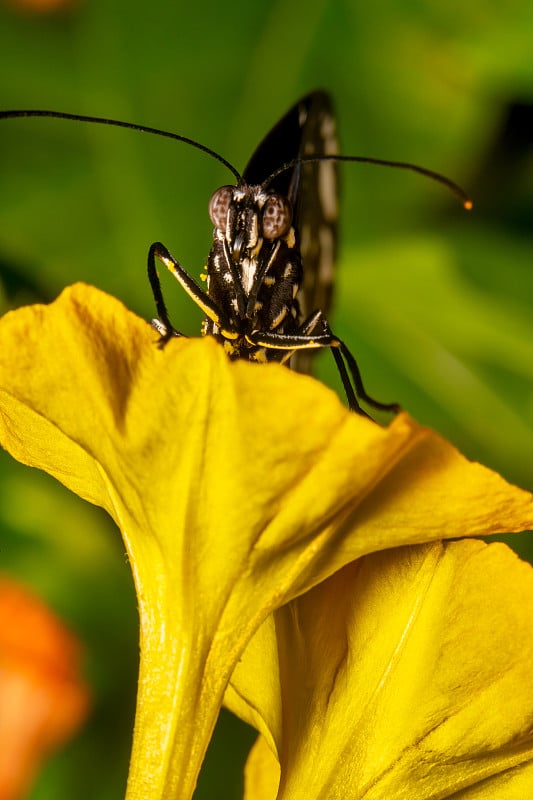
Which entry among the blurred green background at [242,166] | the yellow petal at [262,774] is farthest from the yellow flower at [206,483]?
the blurred green background at [242,166]

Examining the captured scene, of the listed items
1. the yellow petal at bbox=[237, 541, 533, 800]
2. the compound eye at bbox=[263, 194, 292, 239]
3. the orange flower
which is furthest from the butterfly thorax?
the orange flower

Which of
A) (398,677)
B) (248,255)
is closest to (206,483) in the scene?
(398,677)

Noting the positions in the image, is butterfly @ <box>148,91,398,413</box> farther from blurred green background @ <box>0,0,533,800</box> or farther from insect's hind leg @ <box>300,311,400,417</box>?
blurred green background @ <box>0,0,533,800</box>

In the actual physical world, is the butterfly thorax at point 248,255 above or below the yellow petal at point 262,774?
above

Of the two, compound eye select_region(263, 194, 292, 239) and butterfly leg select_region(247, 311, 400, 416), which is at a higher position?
compound eye select_region(263, 194, 292, 239)

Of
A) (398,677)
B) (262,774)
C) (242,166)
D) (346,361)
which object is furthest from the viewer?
(242,166)

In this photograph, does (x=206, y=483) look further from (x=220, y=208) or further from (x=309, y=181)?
(x=309, y=181)

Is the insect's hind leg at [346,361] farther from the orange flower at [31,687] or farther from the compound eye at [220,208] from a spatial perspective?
the orange flower at [31,687]
